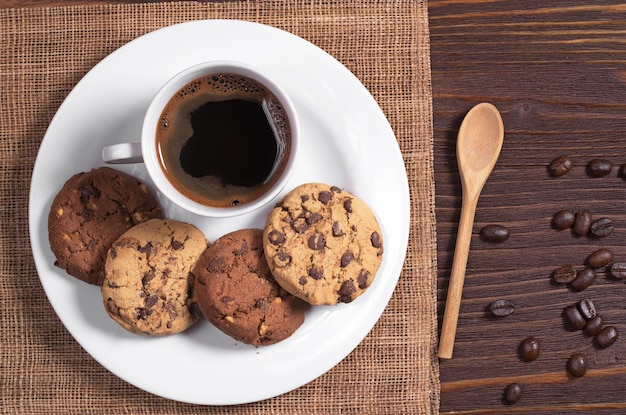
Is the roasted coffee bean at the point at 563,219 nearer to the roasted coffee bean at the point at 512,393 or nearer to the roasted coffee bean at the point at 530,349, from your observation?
the roasted coffee bean at the point at 530,349

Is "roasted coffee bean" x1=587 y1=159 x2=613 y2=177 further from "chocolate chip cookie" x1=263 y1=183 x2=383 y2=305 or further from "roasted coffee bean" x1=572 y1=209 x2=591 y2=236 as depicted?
"chocolate chip cookie" x1=263 y1=183 x2=383 y2=305

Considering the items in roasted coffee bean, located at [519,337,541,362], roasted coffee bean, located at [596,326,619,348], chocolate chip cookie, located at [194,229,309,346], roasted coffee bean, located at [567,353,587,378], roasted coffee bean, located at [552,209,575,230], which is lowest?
roasted coffee bean, located at [567,353,587,378]

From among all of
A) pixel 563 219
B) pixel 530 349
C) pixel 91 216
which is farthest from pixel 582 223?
pixel 91 216

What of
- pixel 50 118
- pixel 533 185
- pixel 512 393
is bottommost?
pixel 512 393

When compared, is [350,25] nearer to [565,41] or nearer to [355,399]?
[565,41]

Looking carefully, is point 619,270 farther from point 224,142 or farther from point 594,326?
point 224,142

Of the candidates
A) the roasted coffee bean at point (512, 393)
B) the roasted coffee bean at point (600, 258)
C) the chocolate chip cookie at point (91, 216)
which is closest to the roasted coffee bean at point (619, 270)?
the roasted coffee bean at point (600, 258)

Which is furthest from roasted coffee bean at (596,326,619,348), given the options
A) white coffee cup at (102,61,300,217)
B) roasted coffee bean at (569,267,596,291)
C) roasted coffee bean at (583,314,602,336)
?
white coffee cup at (102,61,300,217)
